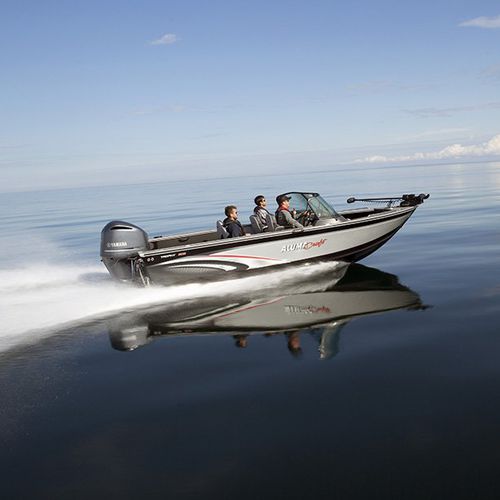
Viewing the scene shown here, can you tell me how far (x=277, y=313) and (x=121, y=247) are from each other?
3.62m

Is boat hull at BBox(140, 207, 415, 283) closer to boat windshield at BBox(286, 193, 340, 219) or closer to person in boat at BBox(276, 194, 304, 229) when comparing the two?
person in boat at BBox(276, 194, 304, 229)

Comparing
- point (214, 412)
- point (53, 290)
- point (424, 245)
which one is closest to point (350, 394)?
point (214, 412)

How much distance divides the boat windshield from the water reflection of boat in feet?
6.11

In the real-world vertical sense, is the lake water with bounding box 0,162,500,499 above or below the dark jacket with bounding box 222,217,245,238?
below

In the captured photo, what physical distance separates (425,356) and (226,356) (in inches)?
94.6

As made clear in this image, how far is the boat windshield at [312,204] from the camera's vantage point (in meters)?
11.6

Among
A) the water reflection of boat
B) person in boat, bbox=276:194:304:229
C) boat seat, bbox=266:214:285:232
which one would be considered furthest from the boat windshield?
the water reflection of boat

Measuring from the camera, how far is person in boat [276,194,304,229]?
1109 centimetres

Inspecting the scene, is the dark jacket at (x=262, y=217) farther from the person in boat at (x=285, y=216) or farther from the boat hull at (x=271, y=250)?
the boat hull at (x=271, y=250)

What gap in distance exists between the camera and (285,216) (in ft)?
36.4

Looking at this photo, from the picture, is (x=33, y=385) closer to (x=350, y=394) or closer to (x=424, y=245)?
(x=350, y=394)

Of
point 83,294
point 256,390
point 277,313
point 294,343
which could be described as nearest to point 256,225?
point 277,313

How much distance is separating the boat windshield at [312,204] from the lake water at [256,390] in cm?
187

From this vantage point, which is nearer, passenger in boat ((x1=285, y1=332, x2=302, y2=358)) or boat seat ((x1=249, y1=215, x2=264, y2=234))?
passenger in boat ((x1=285, y1=332, x2=302, y2=358))
